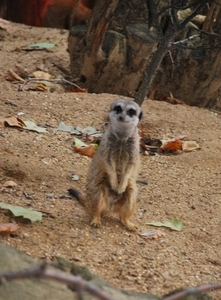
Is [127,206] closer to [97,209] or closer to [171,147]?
[97,209]

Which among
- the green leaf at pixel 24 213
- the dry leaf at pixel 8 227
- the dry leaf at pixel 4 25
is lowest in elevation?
the dry leaf at pixel 4 25

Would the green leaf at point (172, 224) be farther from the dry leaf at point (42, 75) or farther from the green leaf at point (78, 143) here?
the dry leaf at point (42, 75)

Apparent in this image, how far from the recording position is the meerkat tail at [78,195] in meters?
3.23

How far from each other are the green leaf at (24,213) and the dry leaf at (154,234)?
501 millimetres

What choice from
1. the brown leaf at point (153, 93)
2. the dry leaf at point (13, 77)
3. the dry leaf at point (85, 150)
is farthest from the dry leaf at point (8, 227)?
the brown leaf at point (153, 93)

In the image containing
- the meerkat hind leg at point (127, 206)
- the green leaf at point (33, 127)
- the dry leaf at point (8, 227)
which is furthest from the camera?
the green leaf at point (33, 127)

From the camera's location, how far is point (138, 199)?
11.4 feet

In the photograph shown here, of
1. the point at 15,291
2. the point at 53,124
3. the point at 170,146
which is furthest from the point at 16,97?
the point at 15,291

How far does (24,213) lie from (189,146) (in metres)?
1.75

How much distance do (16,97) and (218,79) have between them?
1.62 metres

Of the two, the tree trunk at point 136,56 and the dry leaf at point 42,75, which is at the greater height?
the tree trunk at point 136,56

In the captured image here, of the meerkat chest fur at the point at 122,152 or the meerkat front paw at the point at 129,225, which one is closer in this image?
the meerkat front paw at the point at 129,225

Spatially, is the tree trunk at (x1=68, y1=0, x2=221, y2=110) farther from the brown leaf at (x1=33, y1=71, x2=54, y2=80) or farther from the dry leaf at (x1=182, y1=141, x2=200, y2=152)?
the dry leaf at (x1=182, y1=141, x2=200, y2=152)

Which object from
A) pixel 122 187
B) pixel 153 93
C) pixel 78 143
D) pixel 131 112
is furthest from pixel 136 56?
pixel 122 187
